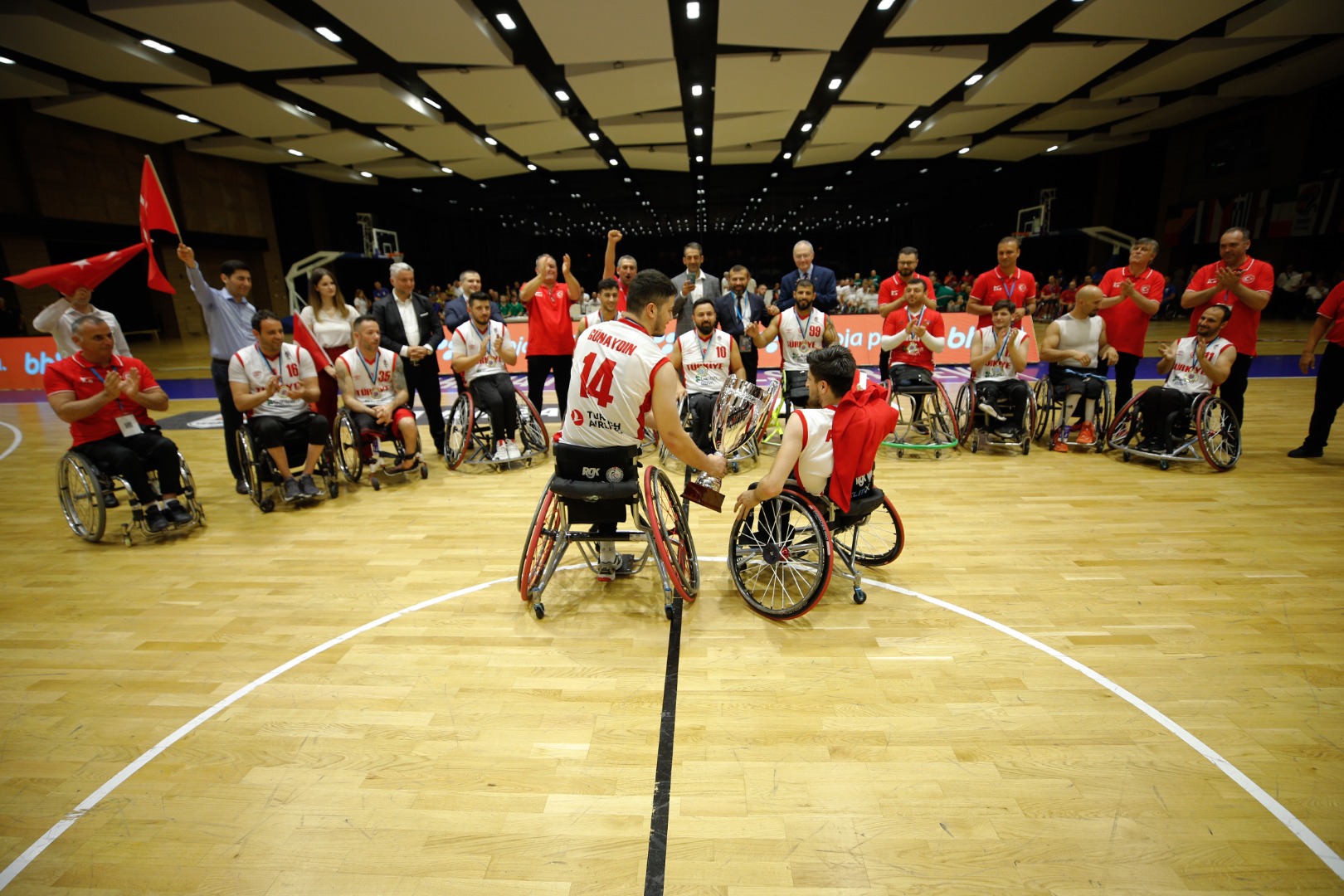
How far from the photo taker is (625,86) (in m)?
9.25

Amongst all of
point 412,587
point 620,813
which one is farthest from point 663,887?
point 412,587

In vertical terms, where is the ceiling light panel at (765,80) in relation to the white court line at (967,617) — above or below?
above

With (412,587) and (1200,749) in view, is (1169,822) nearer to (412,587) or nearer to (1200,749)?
(1200,749)

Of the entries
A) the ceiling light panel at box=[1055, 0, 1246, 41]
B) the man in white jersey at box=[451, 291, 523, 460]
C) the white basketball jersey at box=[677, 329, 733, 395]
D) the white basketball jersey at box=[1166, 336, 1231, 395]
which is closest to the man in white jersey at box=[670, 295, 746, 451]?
the white basketball jersey at box=[677, 329, 733, 395]

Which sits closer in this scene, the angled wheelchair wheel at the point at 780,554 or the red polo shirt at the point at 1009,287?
the angled wheelchair wheel at the point at 780,554

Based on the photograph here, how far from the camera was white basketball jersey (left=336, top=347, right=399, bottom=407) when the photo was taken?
172 inches

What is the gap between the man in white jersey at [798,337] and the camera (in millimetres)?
4973

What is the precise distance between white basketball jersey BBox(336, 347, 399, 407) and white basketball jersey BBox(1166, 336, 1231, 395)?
5.90 m

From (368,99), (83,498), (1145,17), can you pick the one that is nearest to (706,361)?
(83,498)

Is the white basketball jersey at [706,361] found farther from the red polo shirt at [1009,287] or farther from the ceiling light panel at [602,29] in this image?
the ceiling light panel at [602,29]

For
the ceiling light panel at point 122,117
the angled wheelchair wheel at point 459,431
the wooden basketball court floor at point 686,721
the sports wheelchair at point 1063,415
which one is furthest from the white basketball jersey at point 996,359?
the ceiling light panel at point 122,117

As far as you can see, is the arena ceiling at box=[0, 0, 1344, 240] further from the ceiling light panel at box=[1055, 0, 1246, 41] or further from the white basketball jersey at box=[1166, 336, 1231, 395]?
the white basketball jersey at box=[1166, 336, 1231, 395]

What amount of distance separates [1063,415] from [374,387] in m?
5.64

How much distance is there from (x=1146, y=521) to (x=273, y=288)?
1865cm
